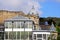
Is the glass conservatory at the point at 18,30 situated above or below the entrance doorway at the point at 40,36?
above

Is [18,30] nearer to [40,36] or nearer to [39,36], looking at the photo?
[39,36]

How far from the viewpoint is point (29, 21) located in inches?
2045

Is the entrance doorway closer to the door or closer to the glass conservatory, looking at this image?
the door

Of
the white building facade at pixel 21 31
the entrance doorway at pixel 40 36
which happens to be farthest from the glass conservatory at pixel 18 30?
the entrance doorway at pixel 40 36

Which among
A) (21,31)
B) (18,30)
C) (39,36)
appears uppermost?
(18,30)

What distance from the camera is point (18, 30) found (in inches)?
2029

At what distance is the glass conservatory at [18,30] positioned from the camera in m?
51.4

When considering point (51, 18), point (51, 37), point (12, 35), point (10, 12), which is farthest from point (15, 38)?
point (51, 18)

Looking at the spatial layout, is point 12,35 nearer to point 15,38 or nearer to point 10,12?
point 15,38

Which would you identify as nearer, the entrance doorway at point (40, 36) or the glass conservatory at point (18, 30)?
the glass conservatory at point (18, 30)

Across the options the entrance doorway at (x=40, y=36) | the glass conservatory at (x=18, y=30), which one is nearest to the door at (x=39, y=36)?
the entrance doorway at (x=40, y=36)

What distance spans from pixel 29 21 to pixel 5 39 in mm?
4477

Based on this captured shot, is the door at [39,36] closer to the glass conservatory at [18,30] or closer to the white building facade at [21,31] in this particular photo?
the white building facade at [21,31]

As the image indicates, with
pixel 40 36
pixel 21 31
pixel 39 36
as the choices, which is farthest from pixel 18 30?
pixel 40 36
